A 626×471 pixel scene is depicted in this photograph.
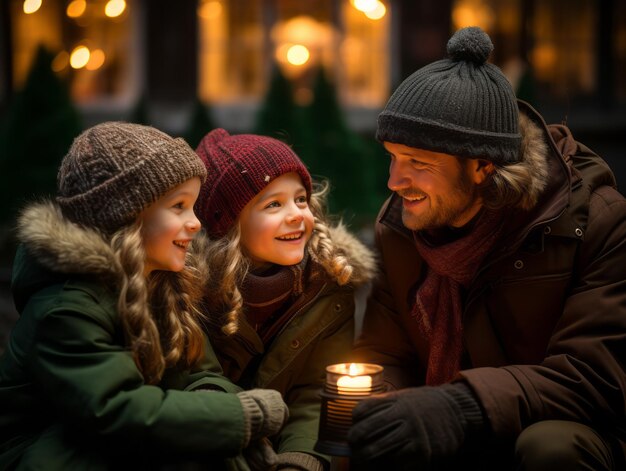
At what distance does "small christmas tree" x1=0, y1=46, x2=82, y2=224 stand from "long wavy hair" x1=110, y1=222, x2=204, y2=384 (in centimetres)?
470

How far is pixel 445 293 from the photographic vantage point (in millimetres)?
3609

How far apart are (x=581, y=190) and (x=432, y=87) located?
66 centimetres

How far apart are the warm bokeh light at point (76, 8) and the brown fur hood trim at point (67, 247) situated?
7781 mm

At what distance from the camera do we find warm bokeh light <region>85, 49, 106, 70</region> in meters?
10.3

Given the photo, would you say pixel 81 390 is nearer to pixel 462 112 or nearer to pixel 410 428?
pixel 410 428

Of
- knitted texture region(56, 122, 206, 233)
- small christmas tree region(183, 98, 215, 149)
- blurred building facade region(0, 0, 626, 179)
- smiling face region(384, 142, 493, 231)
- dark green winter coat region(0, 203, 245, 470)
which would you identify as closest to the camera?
dark green winter coat region(0, 203, 245, 470)

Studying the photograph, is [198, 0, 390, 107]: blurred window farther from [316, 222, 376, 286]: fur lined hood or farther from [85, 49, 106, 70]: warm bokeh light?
[316, 222, 376, 286]: fur lined hood

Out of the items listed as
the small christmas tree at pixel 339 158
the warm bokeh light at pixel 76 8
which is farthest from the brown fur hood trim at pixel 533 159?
the warm bokeh light at pixel 76 8

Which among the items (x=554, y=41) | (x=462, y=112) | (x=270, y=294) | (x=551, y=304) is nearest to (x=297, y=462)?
(x=270, y=294)

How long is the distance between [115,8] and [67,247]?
7737mm

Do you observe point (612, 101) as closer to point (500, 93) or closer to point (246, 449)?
point (500, 93)

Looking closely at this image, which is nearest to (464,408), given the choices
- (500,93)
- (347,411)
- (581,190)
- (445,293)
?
(347,411)

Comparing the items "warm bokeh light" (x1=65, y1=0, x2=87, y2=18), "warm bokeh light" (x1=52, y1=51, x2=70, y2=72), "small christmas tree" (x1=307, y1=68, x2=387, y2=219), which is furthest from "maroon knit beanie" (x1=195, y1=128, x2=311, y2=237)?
"warm bokeh light" (x1=65, y1=0, x2=87, y2=18)

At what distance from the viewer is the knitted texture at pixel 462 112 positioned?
11.2 ft
